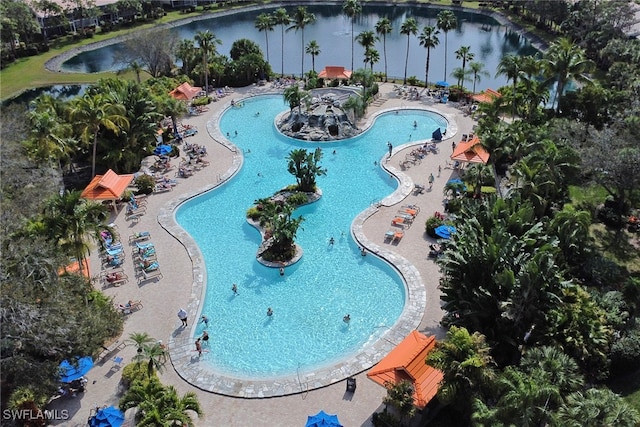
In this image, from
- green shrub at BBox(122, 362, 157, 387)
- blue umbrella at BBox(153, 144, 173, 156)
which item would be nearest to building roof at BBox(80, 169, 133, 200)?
blue umbrella at BBox(153, 144, 173, 156)

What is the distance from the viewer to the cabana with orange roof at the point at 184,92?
2539 inches

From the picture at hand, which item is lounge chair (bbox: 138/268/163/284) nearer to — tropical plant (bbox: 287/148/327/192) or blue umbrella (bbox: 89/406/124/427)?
blue umbrella (bbox: 89/406/124/427)

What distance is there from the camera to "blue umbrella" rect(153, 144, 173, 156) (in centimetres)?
5256

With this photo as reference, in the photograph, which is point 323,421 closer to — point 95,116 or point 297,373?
point 297,373

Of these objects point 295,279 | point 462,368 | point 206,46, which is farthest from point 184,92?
point 462,368

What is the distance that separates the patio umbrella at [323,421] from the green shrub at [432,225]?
1900 cm

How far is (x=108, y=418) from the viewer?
23.6m

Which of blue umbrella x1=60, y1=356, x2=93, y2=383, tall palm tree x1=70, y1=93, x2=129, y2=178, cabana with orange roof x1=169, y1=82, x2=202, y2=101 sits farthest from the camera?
cabana with orange roof x1=169, y1=82, x2=202, y2=101

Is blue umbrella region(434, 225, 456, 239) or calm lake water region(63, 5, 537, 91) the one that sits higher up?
calm lake water region(63, 5, 537, 91)

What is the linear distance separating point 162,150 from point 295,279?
25.1 meters

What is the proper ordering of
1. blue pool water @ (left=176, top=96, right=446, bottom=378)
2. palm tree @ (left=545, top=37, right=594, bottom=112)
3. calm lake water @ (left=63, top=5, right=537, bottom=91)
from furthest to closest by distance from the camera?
calm lake water @ (left=63, top=5, right=537, bottom=91) → palm tree @ (left=545, top=37, right=594, bottom=112) → blue pool water @ (left=176, top=96, right=446, bottom=378)

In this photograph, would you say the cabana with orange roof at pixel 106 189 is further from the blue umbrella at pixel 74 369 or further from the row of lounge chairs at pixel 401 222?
the row of lounge chairs at pixel 401 222

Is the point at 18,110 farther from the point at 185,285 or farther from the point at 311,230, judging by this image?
the point at 311,230

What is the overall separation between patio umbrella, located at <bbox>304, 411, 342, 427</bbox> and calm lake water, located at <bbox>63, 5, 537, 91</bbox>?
204 feet
